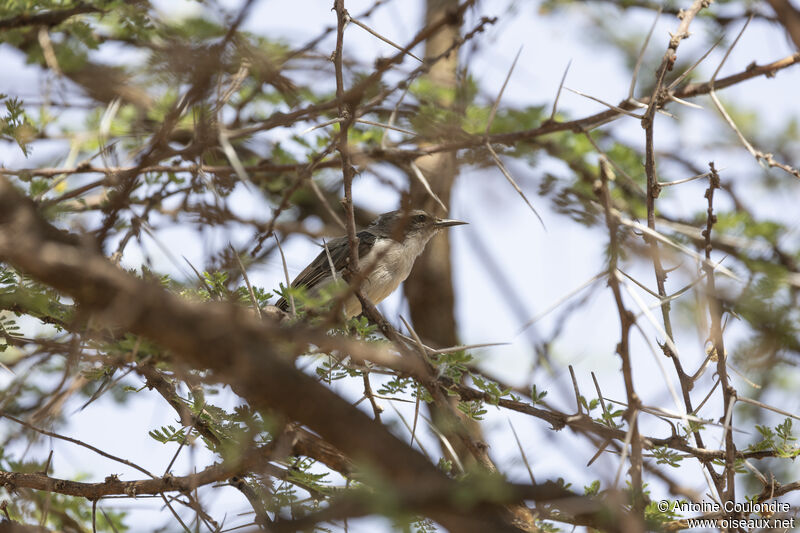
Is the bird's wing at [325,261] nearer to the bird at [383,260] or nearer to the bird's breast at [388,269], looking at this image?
the bird at [383,260]

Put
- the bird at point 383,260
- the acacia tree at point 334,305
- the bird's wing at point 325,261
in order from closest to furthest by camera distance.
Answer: the acacia tree at point 334,305, the bird at point 383,260, the bird's wing at point 325,261

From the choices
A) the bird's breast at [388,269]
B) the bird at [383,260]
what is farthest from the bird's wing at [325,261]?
the bird's breast at [388,269]

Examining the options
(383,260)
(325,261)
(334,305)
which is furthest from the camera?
(325,261)

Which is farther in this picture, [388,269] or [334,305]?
[388,269]

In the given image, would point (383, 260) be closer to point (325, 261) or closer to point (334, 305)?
point (325, 261)

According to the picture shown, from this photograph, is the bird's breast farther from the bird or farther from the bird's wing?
the bird's wing

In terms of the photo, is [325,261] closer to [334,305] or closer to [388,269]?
[388,269]

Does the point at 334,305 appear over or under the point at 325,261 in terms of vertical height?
under

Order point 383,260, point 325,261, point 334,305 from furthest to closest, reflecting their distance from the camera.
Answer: point 325,261
point 383,260
point 334,305

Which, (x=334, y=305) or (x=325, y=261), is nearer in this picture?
(x=334, y=305)

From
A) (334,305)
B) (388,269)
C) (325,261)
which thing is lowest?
(334,305)

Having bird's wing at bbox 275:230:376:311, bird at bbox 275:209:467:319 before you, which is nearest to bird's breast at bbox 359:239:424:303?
bird at bbox 275:209:467:319

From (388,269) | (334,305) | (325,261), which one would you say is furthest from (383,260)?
(334,305)

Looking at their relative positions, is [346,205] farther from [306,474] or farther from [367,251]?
[367,251]
